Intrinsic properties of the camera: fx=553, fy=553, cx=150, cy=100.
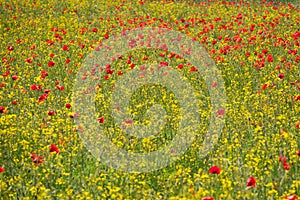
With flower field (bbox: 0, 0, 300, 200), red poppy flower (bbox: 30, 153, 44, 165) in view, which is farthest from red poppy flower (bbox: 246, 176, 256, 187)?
red poppy flower (bbox: 30, 153, 44, 165)

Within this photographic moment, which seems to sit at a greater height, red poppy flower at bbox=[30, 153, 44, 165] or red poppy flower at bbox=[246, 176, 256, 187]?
red poppy flower at bbox=[30, 153, 44, 165]

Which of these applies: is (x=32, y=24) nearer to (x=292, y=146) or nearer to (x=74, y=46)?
(x=74, y=46)

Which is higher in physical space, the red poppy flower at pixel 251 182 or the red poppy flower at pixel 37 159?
the red poppy flower at pixel 37 159

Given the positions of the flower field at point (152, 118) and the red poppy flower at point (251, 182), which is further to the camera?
the flower field at point (152, 118)

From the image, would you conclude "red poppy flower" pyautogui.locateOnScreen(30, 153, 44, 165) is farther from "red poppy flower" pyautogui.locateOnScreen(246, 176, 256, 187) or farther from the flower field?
"red poppy flower" pyautogui.locateOnScreen(246, 176, 256, 187)

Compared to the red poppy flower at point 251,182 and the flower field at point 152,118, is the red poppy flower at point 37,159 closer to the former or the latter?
the flower field at point 152,118

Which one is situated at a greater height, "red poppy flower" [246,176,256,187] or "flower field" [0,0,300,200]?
"flower field" [0,0,300,200]

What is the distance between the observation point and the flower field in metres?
5.61

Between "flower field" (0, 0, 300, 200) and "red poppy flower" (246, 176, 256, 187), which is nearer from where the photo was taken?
"red poppy flower" (246, 176, 256, 187)

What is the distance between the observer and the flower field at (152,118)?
5613 millimetres

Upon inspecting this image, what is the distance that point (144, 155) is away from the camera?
639 cm

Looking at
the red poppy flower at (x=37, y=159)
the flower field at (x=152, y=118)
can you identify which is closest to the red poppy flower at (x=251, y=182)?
the flower field at (x=152, y=118)

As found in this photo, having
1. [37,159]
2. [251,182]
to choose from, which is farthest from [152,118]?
[251,182]

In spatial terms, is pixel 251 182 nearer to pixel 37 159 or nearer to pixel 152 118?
pixel 37 159
